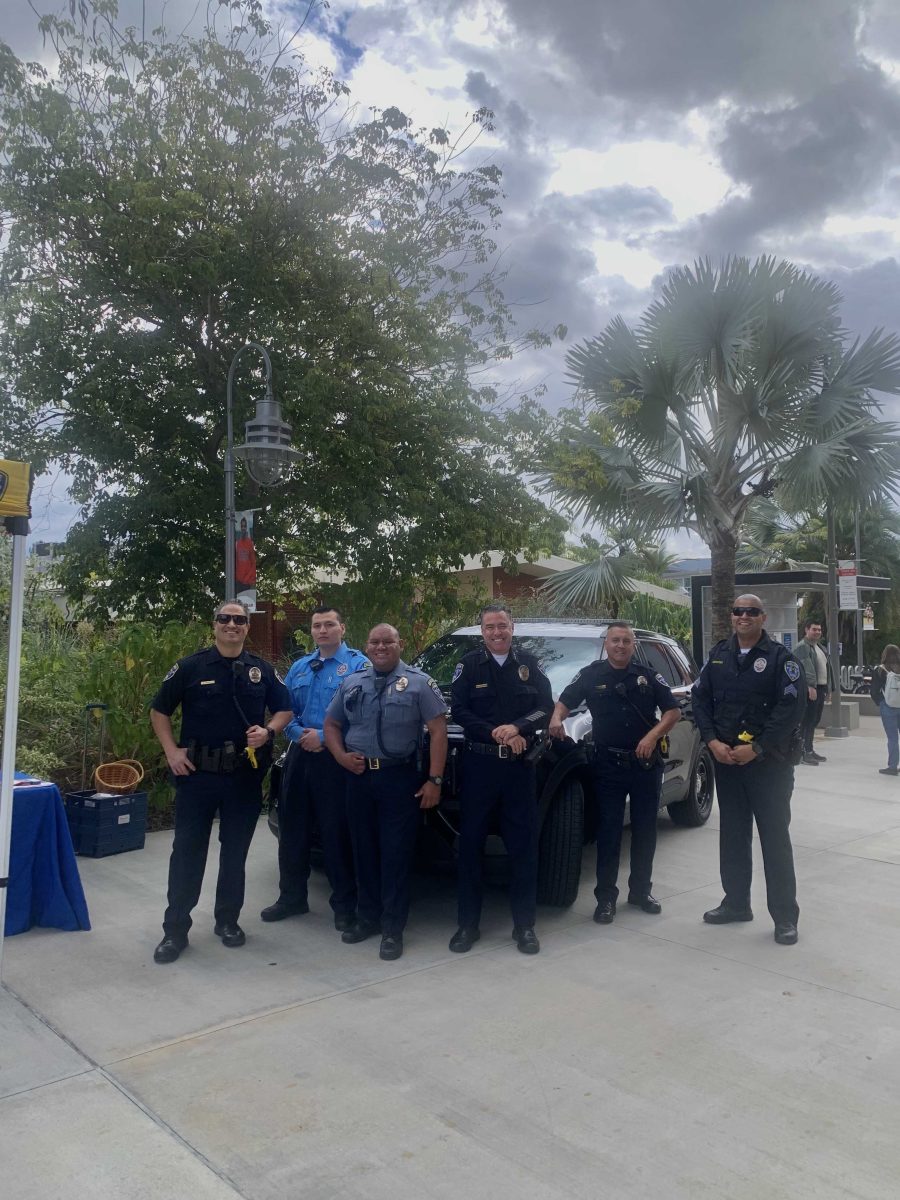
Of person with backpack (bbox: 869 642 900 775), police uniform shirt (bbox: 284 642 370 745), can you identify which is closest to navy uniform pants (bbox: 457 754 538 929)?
police uniform shirt (bbox: 284 642 370 745)

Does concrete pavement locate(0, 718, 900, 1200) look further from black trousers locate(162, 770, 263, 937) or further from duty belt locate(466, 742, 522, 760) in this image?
duty belt locate(466, 742, 522, 760)

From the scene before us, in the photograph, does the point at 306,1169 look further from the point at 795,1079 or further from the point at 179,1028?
the point at 795,1079

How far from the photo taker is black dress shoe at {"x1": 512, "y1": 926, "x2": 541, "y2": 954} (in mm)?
5148

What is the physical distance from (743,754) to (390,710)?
6.36ft

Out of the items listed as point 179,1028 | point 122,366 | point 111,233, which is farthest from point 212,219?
point 179,1028

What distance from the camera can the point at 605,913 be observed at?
223 inches

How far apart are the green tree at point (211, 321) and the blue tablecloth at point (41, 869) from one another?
6.76 meters

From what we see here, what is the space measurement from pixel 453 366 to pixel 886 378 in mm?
5943

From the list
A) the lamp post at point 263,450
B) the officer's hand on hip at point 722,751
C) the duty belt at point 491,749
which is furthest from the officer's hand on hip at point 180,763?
the lamp post at point 263,450

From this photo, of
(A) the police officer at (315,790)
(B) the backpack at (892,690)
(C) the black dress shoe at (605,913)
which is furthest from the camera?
(B) the backpack at (892,690)

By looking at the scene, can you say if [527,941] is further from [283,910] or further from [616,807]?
[283,910]

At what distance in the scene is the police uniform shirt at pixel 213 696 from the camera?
5090mm

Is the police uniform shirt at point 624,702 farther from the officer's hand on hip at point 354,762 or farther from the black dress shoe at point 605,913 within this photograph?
the officer's hand on hip at point 354,762

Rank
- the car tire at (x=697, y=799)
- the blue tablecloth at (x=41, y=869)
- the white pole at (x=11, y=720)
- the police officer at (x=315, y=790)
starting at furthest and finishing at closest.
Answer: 1. the car tire at (x=697, y=799)
2. the police officer at (x=315, y=790)
3. the blue tablecloth at (x=41, y=869)
4. the white pole at (x=11, y=720)
